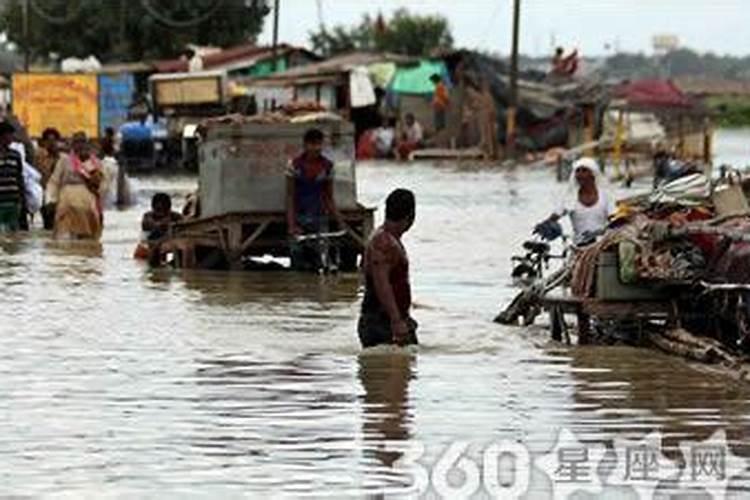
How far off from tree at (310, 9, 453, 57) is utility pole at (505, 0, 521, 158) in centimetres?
2681

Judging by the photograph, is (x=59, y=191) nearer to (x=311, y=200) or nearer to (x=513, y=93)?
(x=311, y=200)

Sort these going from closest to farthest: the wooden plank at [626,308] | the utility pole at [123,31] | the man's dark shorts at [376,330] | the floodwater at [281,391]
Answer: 1. the floodwater at [281,391]
2. the man's dark shorts at [376,330]
3. the wooden plank at [626,308]
4. the utility pole at [123,31]

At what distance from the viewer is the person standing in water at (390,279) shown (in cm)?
1270

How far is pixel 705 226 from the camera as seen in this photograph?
44.7 ft

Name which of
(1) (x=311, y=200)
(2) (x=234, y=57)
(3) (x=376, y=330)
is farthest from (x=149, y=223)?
(2) (x=234, y=57)

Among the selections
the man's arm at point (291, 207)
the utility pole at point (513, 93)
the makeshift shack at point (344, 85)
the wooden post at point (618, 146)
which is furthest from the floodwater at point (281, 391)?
the makeshift shack at point (344, 85)

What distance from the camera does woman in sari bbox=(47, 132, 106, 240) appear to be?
896 inches

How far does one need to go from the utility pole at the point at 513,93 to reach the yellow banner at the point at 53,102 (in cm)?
1053

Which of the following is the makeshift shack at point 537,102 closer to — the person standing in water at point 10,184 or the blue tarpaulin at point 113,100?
the blue tarpaulin at point 113,100

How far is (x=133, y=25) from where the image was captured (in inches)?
2955

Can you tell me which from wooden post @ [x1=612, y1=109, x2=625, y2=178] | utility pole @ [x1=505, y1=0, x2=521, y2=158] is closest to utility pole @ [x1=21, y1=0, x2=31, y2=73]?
utility pole @ [x1=505, y1=0, x2=521, y2=158]

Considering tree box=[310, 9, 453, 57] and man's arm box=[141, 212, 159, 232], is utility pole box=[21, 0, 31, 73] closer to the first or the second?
tree box=[310, 9, 453, 57]

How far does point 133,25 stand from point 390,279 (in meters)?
63.3

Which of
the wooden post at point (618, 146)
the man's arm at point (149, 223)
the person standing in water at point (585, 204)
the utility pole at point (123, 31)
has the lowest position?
the wooden post at point (618, 146)
